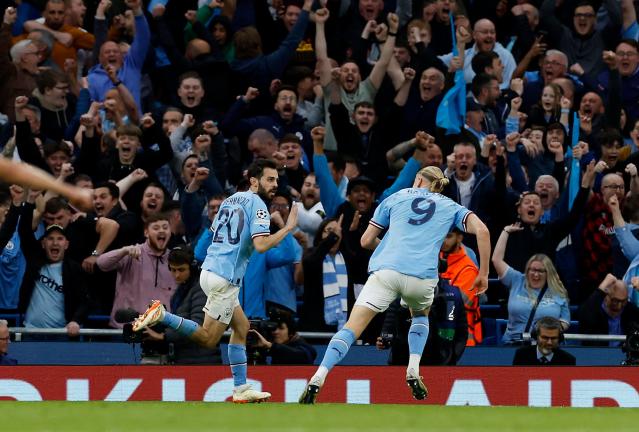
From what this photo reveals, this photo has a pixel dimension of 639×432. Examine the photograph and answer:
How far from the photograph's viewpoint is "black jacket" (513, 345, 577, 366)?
1419cm

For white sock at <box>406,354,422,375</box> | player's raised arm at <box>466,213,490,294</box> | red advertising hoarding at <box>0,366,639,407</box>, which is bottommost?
red advertising hoarding at <box>0,366,639,407</box>

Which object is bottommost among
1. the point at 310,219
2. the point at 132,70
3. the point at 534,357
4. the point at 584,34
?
the point at 534,357

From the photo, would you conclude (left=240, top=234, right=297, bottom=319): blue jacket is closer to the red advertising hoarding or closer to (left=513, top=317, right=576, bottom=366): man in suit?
the red advertising hoarding

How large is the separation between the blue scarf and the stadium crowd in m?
0.02

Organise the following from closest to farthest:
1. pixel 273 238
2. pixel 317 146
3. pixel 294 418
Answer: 1. pixel 294 418
2. pixel 273 238
3. pixel 317 146

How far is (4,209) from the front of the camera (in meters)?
15.3

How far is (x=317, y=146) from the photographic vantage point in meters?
15.9

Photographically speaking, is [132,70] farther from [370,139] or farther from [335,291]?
[335,291]

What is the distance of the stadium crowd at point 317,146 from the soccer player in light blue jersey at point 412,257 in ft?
3.40

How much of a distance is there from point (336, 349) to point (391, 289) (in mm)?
843

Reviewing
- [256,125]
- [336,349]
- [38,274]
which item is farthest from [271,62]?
[336,349]

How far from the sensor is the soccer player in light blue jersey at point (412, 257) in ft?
40.7

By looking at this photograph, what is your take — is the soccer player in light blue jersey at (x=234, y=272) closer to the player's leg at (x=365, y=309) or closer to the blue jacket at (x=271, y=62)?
the player's leg at (x=365, y=309)

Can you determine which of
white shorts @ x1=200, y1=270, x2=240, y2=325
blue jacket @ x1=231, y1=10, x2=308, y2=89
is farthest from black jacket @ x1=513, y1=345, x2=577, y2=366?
blue jacket @ x1=231, y1=10, x2=308, y2=89
